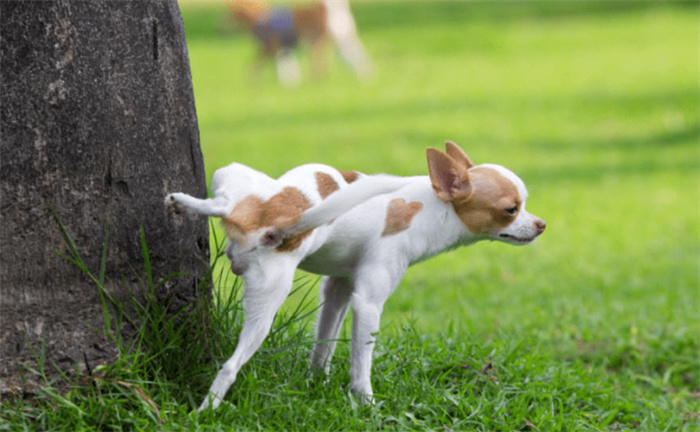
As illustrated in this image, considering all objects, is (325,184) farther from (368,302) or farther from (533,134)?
(533,134)

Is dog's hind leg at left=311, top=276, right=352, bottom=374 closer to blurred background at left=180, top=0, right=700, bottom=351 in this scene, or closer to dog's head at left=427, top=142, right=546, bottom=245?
dog's head at left=427, top=142, right=546, bottom=245

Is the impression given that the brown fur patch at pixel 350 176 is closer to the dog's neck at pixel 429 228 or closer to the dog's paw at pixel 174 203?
the dog's neck at pixel 429 228

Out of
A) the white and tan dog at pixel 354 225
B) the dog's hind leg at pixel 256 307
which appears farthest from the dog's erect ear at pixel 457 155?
the dog's hind leg at pixel 256 307

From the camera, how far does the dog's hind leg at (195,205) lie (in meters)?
2.92

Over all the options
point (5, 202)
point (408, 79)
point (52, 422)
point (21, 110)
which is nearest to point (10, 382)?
point (52, 422)

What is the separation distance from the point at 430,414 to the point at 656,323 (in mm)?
2895

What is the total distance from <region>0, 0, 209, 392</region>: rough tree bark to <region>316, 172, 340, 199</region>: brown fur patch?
54cm

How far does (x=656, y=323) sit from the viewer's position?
600cm

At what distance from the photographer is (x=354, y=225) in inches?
127

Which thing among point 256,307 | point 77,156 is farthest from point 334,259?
point 77,156

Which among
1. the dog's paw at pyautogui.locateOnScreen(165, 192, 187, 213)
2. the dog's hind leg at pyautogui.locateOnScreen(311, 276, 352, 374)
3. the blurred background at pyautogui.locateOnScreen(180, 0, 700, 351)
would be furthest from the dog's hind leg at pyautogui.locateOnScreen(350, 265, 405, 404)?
the blurred background at pyautogui.locateOnScreen(180, 0, 700, 351)

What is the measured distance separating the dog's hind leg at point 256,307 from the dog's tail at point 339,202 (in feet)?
0.44

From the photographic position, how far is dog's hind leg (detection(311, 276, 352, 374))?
3555 millimetres

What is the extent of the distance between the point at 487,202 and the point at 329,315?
0.75 metres
